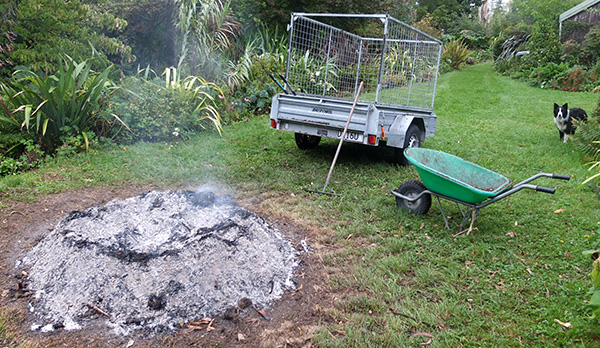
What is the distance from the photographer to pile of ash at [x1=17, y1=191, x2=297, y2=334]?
2531mm

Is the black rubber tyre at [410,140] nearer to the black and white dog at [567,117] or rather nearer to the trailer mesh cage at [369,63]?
the trailer mesh cage at [369,63]

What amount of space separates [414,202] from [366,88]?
9.94 feet

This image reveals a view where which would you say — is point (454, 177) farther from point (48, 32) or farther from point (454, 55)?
point (454, 55)

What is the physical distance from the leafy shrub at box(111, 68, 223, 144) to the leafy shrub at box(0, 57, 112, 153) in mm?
466

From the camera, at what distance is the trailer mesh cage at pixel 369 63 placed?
219 inches

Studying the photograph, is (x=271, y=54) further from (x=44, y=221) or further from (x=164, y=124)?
(x=44, y=221)

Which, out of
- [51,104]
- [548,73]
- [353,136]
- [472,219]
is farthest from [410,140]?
[548,73]

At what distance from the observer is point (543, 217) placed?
3.98 metres

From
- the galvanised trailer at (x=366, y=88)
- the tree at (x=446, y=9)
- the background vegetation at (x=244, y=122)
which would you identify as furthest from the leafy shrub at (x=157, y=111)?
the tree at (x=446, y=9)

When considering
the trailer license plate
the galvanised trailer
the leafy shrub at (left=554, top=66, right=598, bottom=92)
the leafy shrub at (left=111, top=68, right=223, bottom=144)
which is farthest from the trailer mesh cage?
the leafy shrub at (left=554, top=66, right=598, bottom=92)

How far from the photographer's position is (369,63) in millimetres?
6516

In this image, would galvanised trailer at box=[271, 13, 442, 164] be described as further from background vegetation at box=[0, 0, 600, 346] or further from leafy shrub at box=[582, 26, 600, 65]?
leafy shrub at box=[582, 26, 600, 65]

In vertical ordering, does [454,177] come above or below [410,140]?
below

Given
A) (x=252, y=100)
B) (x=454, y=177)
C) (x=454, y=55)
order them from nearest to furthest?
(x=454, y=177) → (x=252, y=100) → (x=454, y=55)
